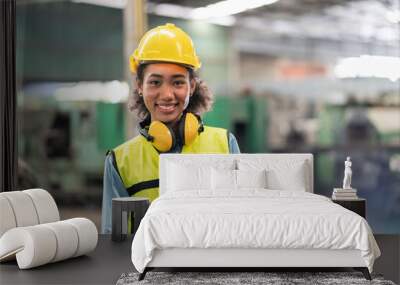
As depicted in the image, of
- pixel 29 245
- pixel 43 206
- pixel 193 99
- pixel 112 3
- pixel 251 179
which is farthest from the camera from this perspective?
pixel 112 3

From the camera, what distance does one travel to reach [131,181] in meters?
6.96

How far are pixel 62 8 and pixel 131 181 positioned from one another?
1.91 metres

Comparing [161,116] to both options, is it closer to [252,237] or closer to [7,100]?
[7,100]

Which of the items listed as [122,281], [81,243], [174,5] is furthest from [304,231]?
[174,5]

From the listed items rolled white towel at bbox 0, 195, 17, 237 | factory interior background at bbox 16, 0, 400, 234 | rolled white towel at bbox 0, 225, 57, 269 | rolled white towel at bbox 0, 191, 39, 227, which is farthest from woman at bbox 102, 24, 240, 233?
rolled white towel at bbox 0, 225, 57, 269

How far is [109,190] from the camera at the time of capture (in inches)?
281

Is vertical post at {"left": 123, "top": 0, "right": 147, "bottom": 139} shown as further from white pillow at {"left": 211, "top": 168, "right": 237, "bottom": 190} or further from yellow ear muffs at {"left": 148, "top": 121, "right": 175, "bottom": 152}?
white pillow at {"left": 211, "top": 168, "right": 237, "bottom": 190}

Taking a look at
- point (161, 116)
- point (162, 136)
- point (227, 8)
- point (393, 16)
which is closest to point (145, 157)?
point (162, 136)

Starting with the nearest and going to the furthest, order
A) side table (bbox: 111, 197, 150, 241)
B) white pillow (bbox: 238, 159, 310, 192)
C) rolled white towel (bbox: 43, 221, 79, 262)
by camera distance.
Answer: rolled white towel (bbox: 43, 221, 79, 262)
white pillow (bbox: 238, 159, 310, 192)
side table (bbox: 111, 197, 150, 241)

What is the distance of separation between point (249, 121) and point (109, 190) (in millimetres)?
1538

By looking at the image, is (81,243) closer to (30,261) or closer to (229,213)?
(30,261)

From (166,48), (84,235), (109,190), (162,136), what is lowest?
(84,235)

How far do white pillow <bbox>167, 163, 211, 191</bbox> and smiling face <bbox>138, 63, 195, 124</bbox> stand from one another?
86 centimetres

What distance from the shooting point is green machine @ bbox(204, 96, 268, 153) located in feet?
23.8
